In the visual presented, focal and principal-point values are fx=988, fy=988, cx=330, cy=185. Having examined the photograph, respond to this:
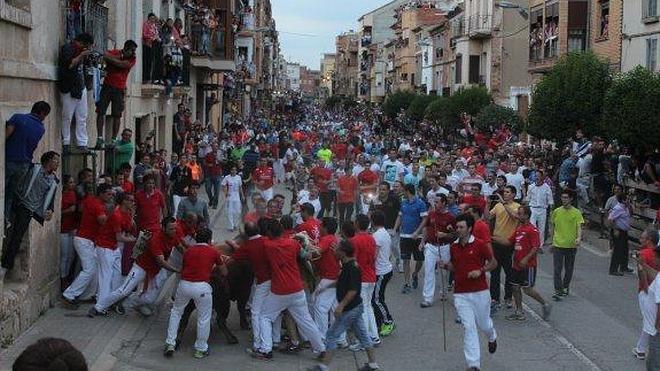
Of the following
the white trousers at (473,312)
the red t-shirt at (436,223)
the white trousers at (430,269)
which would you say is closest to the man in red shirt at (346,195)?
the red t-shirt at (436,223)

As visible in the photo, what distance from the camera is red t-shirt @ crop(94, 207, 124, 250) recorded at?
1272 cm

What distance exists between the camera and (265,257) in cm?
1108

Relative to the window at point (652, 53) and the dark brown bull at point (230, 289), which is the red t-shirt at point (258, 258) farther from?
the window at point (652, 53)

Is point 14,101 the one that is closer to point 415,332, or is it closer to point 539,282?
point 415,332

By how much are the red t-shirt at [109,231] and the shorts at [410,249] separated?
188 inches

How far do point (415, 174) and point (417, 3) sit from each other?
76.7m

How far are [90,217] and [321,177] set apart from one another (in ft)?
29.8

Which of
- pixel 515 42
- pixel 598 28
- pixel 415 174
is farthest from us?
pixel 515 42

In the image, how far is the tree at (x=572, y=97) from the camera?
3008 centimetres

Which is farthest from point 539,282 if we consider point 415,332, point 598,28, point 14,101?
point 598,28

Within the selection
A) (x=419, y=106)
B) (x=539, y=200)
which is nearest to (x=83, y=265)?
(x=539, y=200)

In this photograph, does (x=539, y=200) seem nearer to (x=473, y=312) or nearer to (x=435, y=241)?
(x=435, y=241)

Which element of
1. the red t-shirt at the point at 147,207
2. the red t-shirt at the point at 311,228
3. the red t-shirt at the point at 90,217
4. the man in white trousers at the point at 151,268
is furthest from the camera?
the red t-shirt at the point at 147,207

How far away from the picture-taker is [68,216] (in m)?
13.4
